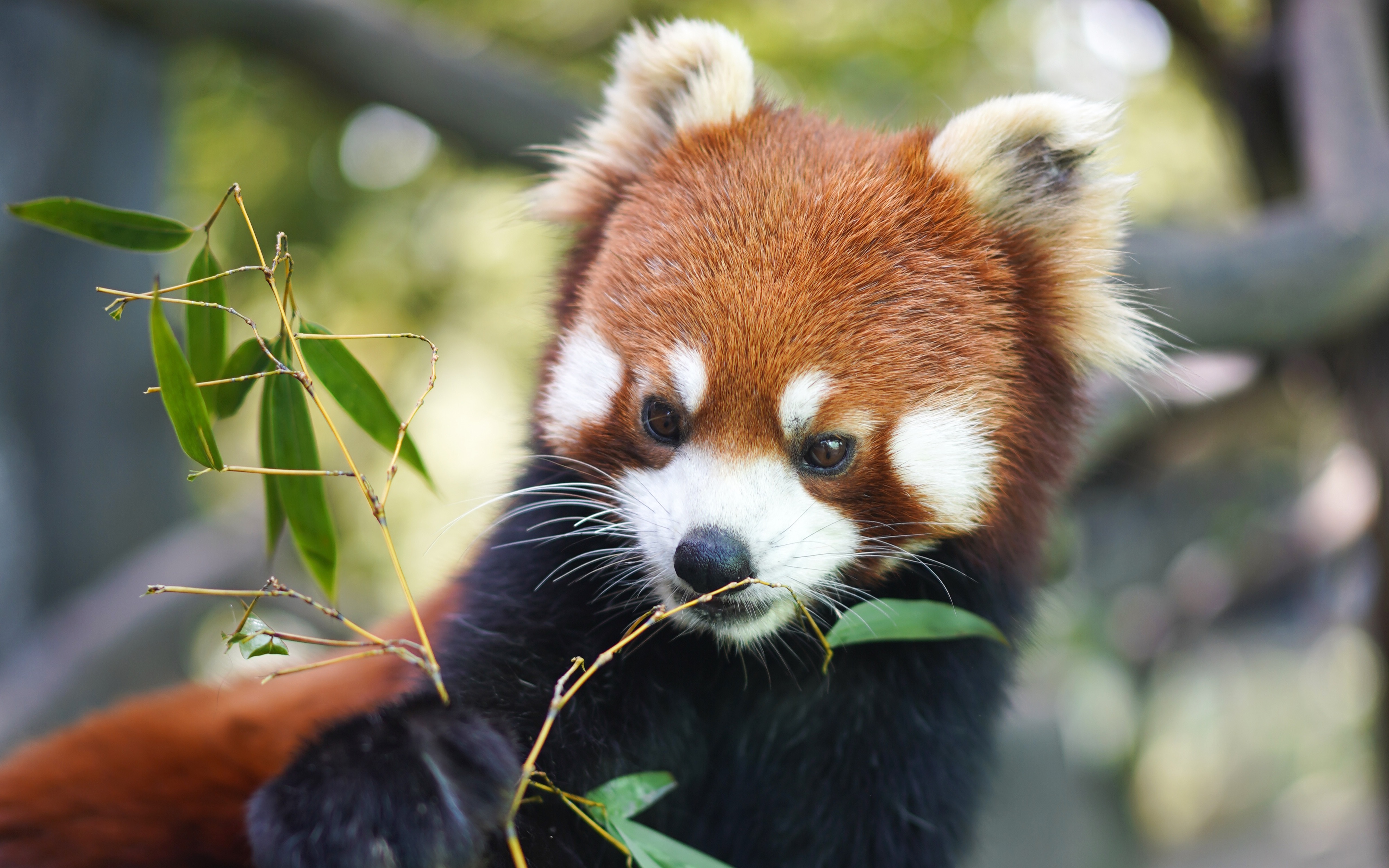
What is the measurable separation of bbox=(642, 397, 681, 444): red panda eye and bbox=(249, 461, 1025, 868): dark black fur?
24 centimetres

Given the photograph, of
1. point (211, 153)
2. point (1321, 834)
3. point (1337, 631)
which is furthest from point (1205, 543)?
point (211, 153)

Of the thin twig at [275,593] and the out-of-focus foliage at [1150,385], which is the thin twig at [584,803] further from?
the out-of-focus foliage at [1150,385]

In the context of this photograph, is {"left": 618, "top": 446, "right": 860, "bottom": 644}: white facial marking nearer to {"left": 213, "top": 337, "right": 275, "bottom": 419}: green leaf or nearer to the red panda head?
the red panda head

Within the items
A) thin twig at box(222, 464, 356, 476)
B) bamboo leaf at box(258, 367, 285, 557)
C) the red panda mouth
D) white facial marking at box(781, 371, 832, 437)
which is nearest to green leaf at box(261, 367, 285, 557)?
bamboo leaf at box(258, 367, 285, 557)

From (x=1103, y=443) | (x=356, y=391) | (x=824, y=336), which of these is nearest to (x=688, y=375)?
(x=824, y=336)

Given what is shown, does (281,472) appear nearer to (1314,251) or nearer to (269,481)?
(269,481)

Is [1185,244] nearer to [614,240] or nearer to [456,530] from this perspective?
[614,240]

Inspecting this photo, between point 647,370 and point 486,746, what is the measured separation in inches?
21.7

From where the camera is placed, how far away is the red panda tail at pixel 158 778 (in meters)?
1.66

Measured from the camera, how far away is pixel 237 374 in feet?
5.37

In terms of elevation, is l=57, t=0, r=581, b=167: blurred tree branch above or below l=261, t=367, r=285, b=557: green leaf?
above

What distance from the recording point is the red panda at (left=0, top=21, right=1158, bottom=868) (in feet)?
4.59

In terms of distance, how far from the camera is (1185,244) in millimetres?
3102

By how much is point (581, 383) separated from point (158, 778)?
103 centimetres
